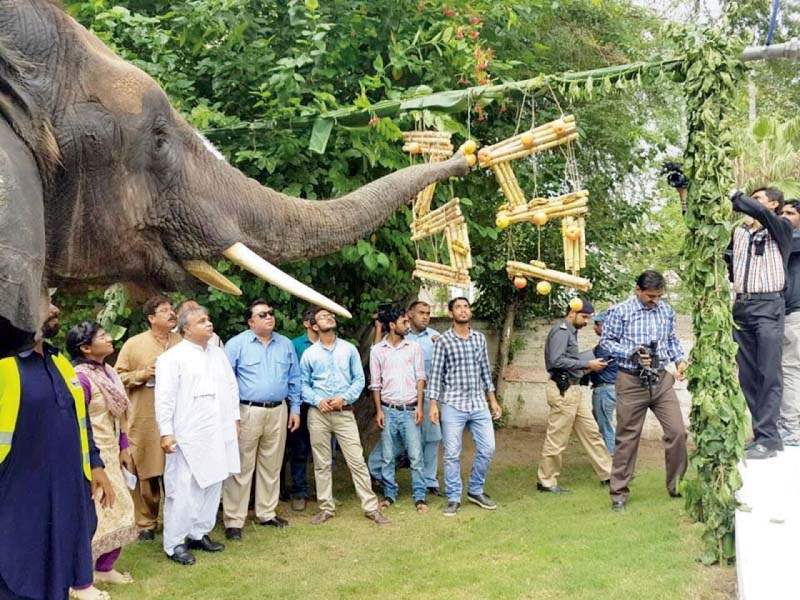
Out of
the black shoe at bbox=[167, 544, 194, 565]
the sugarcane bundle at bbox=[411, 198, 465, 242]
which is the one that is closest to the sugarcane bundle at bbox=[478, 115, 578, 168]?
the sugarcane bundle at bbox=[411, 198, 465, 242]

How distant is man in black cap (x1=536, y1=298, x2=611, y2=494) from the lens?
8.83m

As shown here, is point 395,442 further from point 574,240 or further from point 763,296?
point 763,296

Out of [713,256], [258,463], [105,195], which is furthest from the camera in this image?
[258,463]

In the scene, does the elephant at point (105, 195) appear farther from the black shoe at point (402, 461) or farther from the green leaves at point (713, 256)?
the black shoe at point (402, 461)

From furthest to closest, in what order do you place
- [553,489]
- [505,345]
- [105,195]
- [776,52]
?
1. [505,345]
2. [553,489]
3. [776,52]
4. [105,195]

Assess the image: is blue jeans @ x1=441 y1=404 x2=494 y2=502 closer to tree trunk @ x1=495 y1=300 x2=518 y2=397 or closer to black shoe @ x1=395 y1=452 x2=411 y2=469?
black shoe @ x1=395 y1=452 x2=411 y2=469

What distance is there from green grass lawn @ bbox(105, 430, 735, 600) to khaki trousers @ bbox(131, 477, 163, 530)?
9.2 inches

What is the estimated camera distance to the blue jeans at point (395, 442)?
823cm

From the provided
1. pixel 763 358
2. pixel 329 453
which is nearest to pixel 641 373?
pixel 763 358

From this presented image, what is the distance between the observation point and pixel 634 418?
7.35 m

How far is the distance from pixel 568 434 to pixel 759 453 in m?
3.01

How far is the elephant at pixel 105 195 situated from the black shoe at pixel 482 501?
5656 mm

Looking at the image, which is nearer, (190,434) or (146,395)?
(190,434)

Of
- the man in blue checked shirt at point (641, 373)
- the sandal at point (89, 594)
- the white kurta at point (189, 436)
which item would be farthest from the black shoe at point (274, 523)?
the man in blue checked shirt at point (641, 373)
